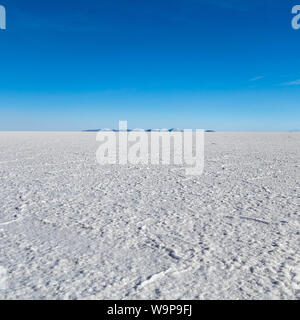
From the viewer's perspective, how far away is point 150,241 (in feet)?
5.70

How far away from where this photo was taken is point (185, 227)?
198 cm

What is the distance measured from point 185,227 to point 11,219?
1.32 m

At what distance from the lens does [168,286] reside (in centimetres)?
124

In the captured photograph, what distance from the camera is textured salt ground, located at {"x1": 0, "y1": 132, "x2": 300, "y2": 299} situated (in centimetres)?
124

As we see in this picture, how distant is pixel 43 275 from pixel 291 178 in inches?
138

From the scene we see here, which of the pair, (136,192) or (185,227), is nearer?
(185,227)

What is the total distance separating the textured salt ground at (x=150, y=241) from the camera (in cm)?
124
